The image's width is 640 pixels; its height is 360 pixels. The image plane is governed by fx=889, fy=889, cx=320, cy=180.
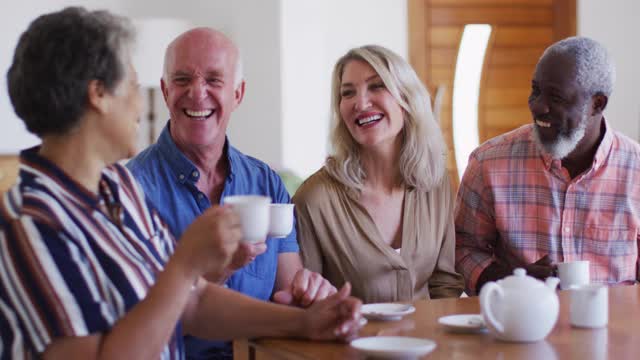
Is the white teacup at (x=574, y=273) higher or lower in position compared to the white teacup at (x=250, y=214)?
lower

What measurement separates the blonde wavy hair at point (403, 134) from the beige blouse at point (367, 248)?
0.19 ft

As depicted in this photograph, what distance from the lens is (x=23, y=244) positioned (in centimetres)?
138

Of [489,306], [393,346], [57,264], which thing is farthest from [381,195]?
[57,264]

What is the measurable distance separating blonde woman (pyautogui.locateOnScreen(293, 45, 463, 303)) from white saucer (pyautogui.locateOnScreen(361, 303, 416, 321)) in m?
0.60

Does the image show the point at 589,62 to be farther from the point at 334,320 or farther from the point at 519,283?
the point at 334,320

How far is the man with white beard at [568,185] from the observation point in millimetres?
2627

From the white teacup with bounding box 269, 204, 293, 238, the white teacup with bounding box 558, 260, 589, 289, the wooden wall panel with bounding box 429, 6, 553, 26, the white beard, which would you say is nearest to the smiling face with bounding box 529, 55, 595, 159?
the white beard

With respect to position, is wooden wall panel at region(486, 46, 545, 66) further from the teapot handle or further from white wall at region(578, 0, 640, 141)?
the teapot handle

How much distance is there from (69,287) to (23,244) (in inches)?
3.8

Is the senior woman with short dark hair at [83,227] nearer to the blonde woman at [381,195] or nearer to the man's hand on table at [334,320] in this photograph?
the man's hand on table at [334,320]

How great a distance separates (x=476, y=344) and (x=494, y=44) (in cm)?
416

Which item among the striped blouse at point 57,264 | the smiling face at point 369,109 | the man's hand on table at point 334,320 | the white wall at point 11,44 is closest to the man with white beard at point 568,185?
the smiling face at point 369,109

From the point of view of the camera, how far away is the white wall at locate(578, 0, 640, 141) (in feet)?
17.9

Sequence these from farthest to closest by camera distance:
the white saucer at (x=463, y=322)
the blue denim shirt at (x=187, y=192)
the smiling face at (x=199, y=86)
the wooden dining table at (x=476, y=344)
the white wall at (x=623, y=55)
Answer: the white wall at (x=623, y=55), the smiling face at (x=199, y=86), the blue denim shirt at (x=187, y=192), the white saucer at (x=463, y=322), the wooden dining table at (x=476, y=344)
